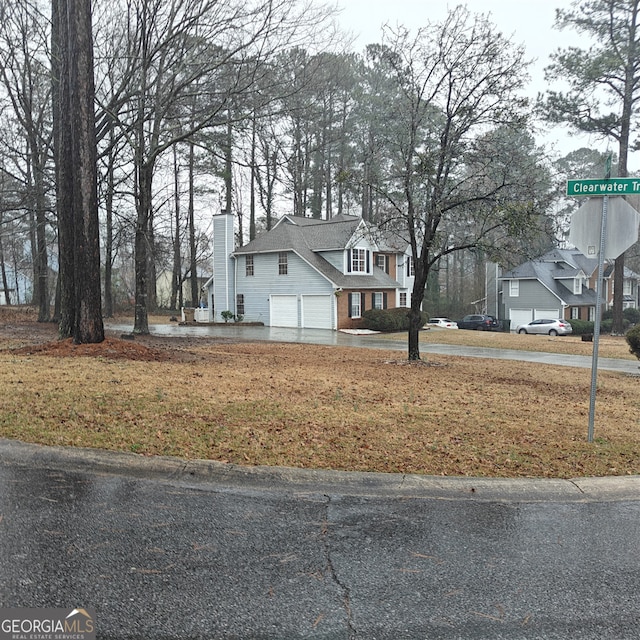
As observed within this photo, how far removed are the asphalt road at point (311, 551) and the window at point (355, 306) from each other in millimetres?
28158

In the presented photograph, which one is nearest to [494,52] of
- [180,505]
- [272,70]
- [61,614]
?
[272,70]

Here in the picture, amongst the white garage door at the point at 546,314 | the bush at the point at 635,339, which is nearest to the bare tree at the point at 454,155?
the bush at the point at 635,339

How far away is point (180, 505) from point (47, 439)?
1.96 meters

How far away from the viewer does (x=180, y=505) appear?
412cm

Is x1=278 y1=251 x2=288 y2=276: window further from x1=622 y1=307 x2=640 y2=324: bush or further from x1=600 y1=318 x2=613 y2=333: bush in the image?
x1=622 y1=307 x2=640 y2=324: bush

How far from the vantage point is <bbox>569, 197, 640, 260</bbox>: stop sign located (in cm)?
602

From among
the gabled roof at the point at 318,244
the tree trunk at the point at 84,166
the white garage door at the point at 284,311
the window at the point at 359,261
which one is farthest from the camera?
the window at the point at 359,261

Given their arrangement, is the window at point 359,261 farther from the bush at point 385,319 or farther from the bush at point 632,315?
the bush at point 632,315

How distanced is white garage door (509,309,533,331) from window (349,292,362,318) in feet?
61.2

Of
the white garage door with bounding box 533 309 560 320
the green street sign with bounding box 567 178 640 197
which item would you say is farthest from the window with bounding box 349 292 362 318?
the green street sign with bounding box 567 178 640 197

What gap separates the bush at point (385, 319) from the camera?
32.1m

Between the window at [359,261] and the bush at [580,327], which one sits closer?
the window at [359,261]

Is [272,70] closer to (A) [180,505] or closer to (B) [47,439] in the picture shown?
(B) [47,439]

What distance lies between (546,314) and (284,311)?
888 inches
